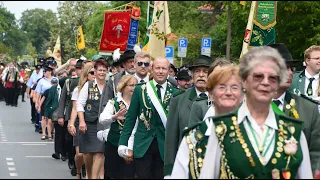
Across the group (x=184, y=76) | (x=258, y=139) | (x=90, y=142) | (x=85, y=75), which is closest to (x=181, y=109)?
(x=258, y=139)

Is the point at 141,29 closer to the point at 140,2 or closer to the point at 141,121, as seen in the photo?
the point at 140,2

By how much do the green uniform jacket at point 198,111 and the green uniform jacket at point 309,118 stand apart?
1127 mm

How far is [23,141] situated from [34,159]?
14.5 feet

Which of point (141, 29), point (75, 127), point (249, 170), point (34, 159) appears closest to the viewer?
point (249, 170)

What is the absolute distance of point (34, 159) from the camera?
18.0 meters

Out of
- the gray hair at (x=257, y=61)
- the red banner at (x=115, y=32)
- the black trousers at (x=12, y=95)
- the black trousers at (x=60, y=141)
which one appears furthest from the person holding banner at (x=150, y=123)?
the black trousers at (x=12, y=95)

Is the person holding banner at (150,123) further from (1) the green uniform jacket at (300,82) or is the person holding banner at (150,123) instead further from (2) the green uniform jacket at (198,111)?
(2) the green uniform jacket at (198,111)

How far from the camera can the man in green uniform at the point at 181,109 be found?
7.93m

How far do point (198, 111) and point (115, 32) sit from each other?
20874 mm

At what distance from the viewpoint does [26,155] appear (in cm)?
1880

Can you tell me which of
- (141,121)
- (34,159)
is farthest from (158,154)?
(34,159)

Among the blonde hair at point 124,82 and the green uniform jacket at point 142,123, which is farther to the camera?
the blonde hair at point 124,82

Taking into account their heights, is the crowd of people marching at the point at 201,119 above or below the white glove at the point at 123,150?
above

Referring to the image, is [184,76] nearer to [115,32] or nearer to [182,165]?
[182,165]
